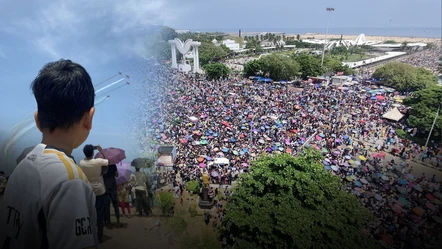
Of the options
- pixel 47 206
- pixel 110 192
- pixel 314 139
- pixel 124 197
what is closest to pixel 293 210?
pixel 124 197

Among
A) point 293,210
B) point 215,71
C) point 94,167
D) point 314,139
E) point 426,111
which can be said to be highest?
point 94,167

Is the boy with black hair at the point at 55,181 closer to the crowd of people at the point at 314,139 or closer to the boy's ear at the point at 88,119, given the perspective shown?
the boy's ear at the point at 88,119

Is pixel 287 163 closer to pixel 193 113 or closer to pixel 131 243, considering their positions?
pixel 131 243

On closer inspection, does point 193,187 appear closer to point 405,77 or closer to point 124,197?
point 124,197

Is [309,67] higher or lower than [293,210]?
lower

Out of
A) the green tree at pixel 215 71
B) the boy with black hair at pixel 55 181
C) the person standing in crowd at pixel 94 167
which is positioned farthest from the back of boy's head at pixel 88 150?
the green tree at pixel 215 71

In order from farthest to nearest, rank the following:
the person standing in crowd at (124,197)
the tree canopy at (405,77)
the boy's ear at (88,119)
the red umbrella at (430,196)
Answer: the tree canopy at (405,77), the red umbrella at (430,196), the person standing in crowd at (124,197), the boy's ear at (88,119)
